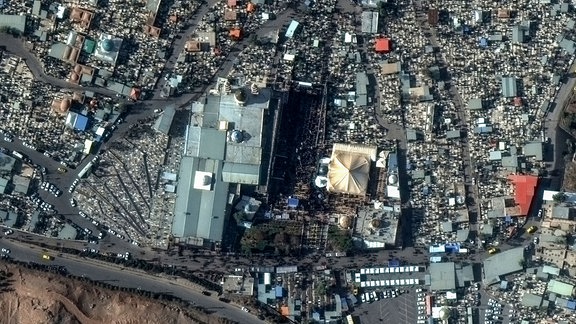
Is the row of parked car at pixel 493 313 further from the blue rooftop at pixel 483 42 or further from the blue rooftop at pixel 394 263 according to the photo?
the blue rooftop at pixel 483 42

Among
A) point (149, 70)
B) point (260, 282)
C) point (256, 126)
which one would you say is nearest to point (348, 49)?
point (256, 126)

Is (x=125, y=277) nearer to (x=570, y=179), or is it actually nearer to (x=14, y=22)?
(x=14, y=22)

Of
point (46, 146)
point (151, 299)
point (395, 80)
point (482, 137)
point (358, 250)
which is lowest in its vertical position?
point (151, 299)

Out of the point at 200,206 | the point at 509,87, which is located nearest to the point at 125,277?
the point at 200,206

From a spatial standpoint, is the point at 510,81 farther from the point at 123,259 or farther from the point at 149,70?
the point at 123,259

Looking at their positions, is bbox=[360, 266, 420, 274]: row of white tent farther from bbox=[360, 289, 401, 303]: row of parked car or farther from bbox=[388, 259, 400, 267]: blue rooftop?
bbox=[360, 289, 401, 303]: row of parked car

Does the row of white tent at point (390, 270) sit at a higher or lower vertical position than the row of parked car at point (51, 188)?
lower

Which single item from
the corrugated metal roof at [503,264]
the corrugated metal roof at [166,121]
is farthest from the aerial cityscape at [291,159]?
the corrugated metal roof at [166,121]
